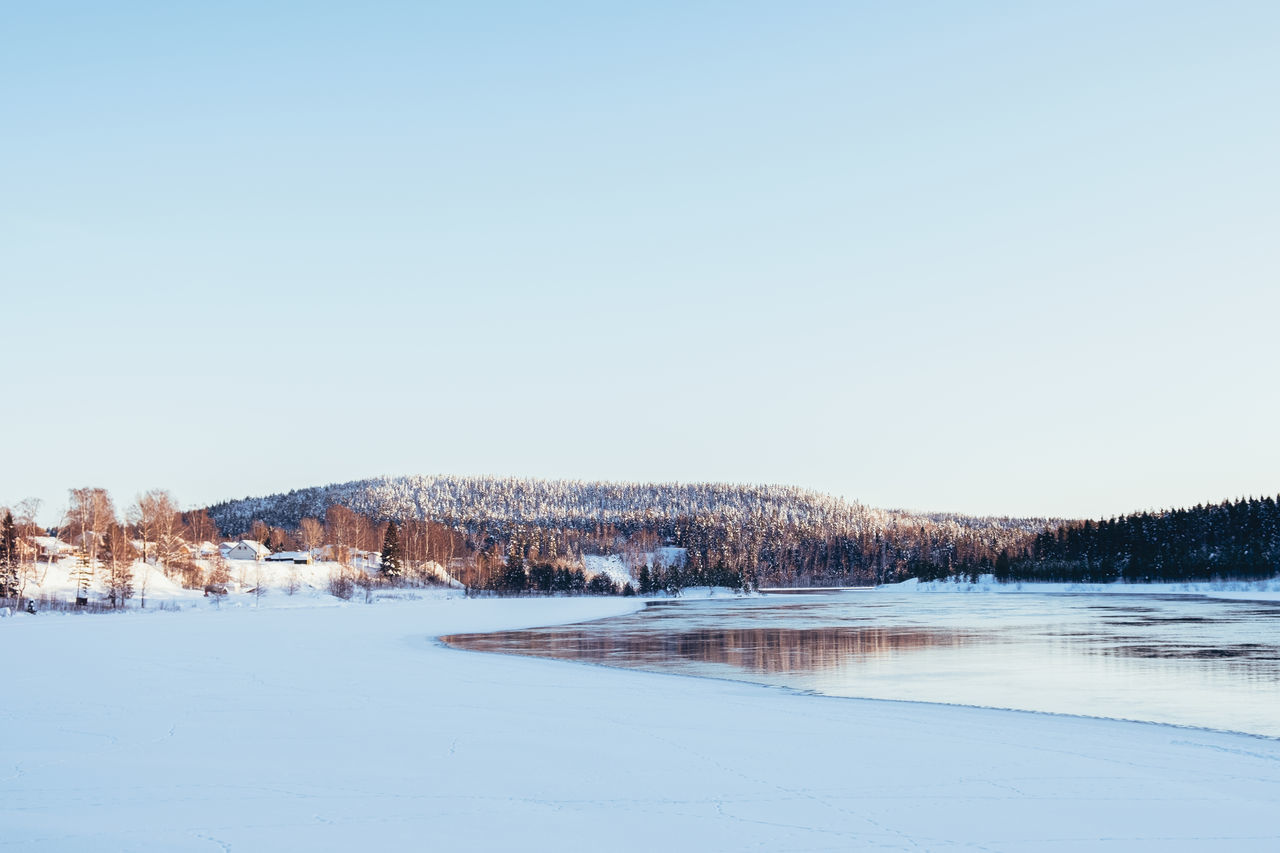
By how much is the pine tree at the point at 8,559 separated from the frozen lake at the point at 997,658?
37.2 m

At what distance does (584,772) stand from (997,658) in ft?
57.4

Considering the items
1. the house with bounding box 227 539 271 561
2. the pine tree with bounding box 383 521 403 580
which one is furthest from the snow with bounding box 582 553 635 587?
the house with bounding box 227 539 271 561

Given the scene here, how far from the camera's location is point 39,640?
28156mm

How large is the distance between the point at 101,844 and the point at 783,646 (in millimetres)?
23225

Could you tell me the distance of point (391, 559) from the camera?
326 ft

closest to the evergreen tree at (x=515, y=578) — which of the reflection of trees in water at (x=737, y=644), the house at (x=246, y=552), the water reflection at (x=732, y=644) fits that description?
the house at (x=246, y=552)

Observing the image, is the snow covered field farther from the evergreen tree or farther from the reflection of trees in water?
the evergreen tree

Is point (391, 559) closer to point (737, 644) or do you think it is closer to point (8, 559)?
point (8, 559)

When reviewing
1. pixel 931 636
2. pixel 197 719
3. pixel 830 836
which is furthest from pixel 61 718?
pixel 931 636

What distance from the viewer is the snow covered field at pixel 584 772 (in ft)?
23.5

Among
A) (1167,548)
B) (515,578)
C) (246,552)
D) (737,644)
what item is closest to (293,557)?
(246,552)

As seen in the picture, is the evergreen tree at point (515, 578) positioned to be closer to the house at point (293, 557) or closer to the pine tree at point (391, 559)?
the pine tree at point (391, 559)

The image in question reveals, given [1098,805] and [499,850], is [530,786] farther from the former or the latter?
[1098,805]

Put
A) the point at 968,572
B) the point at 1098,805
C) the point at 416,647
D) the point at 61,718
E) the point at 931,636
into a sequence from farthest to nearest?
the point at 968,572 < the point at 931,636 < the point at 416,647 < the point at 61,718 < the point at 1098,805
